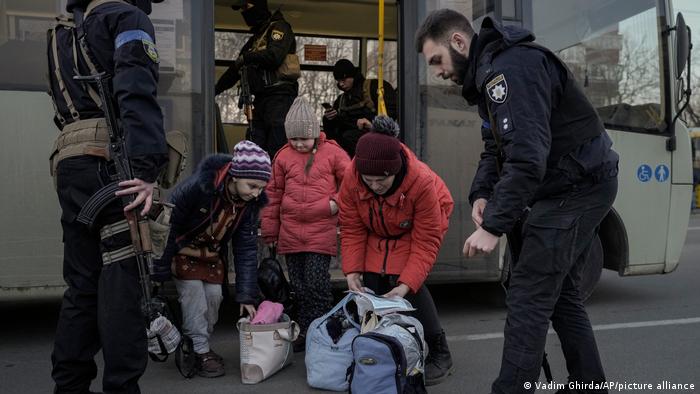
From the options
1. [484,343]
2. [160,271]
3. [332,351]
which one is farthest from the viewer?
[484,343]

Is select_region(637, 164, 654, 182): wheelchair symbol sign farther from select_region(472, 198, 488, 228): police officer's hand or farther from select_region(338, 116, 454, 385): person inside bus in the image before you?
select_region(472, 198, 488, 228): police officer's hand

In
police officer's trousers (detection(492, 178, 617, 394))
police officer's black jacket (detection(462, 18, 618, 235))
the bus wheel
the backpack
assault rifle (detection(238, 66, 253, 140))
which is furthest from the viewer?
assault rifle (detection(238, 66, 253, 140))

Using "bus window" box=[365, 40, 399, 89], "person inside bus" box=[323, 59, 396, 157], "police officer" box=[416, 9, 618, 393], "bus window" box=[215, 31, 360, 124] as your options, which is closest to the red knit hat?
"police officer" box=[416, 9, 618, 393]

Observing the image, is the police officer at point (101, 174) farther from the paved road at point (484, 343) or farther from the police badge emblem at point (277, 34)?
the police badge emblem at point (277, 34)

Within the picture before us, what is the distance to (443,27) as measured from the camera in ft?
9.80

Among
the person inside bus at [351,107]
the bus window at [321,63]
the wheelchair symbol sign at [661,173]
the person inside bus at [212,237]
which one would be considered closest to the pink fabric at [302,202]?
the person inside bus at [212,237]

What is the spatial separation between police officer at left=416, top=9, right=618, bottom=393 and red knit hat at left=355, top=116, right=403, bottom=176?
0.70m

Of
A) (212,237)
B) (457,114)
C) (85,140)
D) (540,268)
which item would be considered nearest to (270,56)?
(457,114)

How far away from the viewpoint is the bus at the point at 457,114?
14.5 ft

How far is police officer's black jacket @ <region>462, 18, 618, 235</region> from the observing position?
2678 millimetres

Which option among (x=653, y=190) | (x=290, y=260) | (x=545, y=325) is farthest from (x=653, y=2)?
(x=545, y=325)

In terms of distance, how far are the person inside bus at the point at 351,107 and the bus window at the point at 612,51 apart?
169 centimetres

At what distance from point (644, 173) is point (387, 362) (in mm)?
3171

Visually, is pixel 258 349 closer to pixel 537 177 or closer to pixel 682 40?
pixel 537 177
